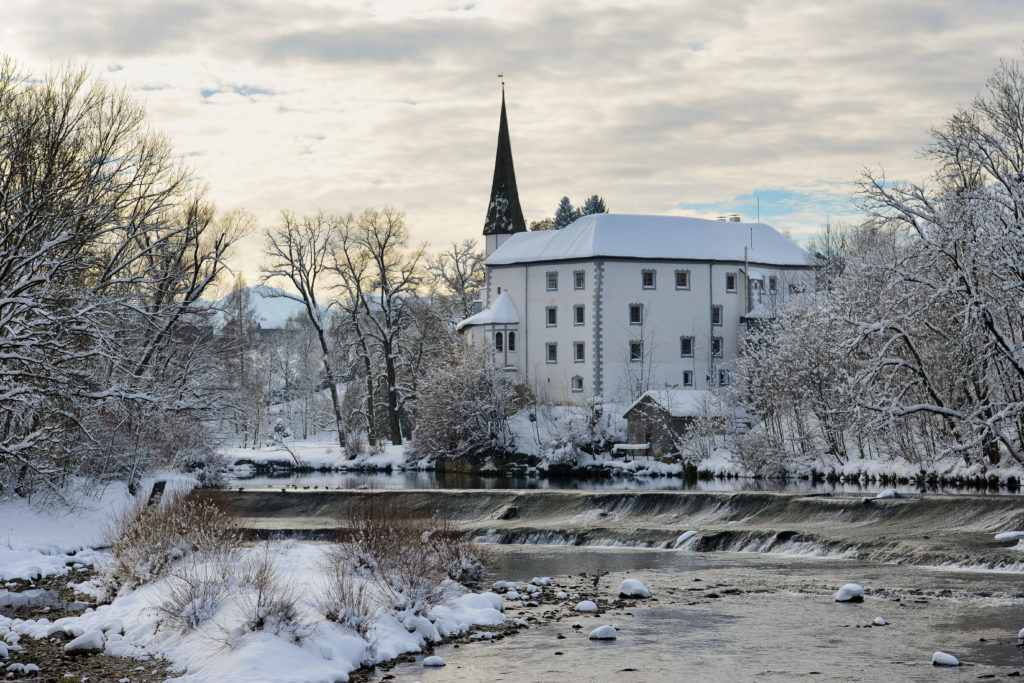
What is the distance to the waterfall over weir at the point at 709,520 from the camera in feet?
86.9

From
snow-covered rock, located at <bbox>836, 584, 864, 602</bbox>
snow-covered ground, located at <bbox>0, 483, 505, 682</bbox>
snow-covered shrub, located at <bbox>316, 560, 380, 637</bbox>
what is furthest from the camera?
snow-covered rock, located at <bbox>836, 584, 864, 602</bbox>

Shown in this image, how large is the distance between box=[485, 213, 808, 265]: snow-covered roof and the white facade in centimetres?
10

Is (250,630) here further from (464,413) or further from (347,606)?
(464,413)

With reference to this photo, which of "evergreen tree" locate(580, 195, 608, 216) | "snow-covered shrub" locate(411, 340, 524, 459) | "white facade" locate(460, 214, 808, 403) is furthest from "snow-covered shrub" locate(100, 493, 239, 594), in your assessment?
"evergreen tree" locate(580, 195, 608, 216)

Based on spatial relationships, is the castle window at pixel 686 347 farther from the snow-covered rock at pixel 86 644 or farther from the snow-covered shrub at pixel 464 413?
the snow-covered rock at pixel 86 644

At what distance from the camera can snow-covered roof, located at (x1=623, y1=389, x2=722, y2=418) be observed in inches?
2185

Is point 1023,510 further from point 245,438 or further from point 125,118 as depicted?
point 245,438

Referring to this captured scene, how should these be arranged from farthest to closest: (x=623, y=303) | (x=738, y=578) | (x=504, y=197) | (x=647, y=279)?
1. (x=504, y=197)
2. (x=647, y=279)
3. (x=623, y=303)
4. (x=738, y=578)

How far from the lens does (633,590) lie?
22234 mm

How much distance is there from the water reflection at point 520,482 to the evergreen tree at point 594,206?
42.6 m

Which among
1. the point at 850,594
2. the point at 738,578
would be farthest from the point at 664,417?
the point at 850,594

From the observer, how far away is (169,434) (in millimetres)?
39031

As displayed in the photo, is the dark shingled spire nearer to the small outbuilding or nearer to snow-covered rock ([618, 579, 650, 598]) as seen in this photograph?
the small outbuilding

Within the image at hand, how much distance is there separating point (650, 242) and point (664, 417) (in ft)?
58.4
